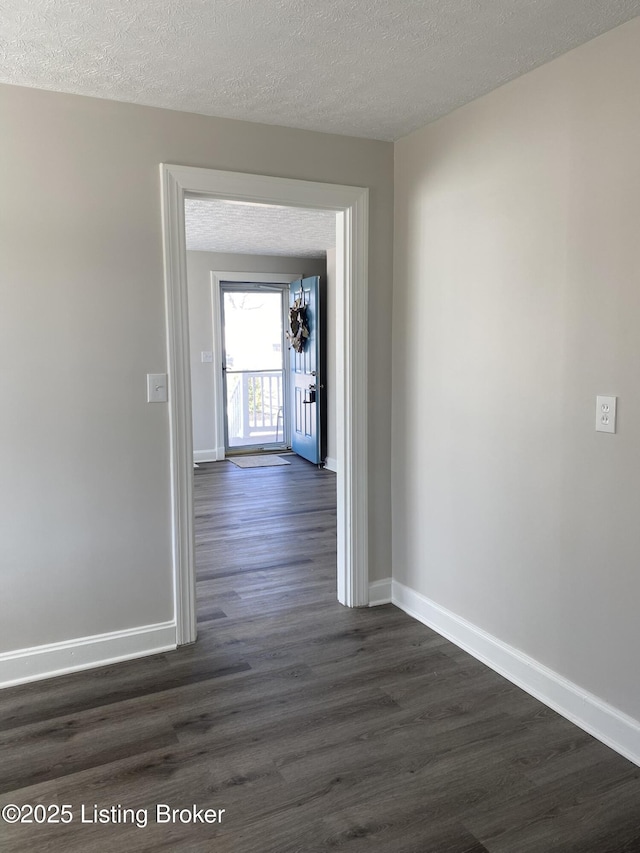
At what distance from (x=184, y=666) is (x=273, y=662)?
1.28 ft

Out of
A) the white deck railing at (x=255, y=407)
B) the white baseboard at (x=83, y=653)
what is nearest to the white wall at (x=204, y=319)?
the white deck railing at (x=255, y=407)

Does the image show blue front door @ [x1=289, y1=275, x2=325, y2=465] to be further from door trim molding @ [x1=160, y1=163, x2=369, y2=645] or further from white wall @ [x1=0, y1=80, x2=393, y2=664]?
white wall @ [x1=0, y1=80, x2=393, y2=664]

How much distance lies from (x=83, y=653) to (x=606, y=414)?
2.35 metres

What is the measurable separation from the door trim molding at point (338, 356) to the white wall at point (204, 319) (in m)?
4.12

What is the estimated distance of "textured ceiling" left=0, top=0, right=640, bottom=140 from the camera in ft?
6.20

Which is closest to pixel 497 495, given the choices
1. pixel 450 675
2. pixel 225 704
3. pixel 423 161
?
pixel 450 675

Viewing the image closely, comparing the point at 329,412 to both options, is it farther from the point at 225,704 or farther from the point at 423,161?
the point at 225,704

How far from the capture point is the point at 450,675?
8.89 feet

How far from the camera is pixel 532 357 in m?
2.48

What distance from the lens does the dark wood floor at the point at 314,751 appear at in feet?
6.08

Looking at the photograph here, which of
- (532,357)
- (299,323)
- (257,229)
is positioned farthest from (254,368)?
(532,357)

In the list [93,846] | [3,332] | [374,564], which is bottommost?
[93,846]

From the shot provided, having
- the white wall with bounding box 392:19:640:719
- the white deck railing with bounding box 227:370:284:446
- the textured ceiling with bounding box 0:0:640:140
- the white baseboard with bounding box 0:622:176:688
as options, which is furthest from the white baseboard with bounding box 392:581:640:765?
the white deck railing with bounding box 227:370:284:446
